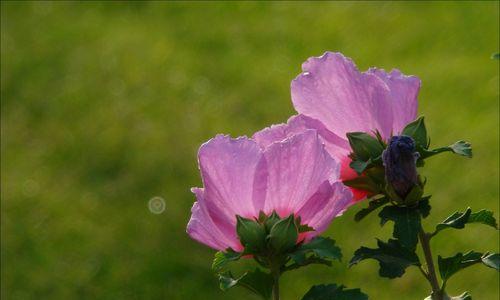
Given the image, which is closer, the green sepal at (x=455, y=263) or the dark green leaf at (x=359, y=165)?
the dark green leaf at (x=359, y=165)

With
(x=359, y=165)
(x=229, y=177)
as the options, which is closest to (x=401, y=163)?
(x=359, y=165)

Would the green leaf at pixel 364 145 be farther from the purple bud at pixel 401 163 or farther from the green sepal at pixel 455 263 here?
the green sepal at pixel 455 263

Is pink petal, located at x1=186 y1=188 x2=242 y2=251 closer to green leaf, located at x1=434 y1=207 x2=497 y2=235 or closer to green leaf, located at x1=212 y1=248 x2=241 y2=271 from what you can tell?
green leaf, located at x1=212 y1=248 x2=241 y2=271

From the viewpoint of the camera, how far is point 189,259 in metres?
3.41

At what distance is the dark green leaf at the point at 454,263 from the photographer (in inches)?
36.1

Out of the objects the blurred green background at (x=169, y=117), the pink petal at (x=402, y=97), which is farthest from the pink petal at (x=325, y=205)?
the blurred green background at (x=169, y=117)

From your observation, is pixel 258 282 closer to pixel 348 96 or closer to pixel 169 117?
pixel 348 96

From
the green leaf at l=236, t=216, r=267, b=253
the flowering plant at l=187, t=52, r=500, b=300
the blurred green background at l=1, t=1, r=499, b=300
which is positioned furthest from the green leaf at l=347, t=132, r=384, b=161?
the blurred green background at l=1, t=1, r=499, b=300

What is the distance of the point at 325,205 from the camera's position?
0.80m

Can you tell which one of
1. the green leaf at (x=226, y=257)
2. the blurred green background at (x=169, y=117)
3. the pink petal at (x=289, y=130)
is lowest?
the green leaf at (x=226, y=257)

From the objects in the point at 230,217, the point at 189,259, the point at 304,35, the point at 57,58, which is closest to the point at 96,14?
the point at 57,58

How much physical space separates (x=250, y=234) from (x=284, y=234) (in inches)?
1.2

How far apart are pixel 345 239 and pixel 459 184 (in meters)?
0.52

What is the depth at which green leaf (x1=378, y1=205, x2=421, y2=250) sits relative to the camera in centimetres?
83
